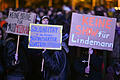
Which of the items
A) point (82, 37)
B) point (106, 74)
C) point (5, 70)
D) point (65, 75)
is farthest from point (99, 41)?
point (5, 70)

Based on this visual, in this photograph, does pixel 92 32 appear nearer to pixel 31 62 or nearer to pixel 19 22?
pixel 31 62

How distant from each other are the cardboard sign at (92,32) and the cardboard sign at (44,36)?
0.81 feet

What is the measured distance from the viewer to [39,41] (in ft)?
16.3

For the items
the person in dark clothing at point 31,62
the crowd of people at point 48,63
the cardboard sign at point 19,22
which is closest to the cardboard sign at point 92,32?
the crowd of people at point 48,63

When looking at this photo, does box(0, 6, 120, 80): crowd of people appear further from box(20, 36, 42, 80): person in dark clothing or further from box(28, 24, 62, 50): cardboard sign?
box(28, 24, 62, 50): cardboard sign

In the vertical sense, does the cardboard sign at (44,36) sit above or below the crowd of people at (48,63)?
above

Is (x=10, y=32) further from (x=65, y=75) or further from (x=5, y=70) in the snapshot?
(x=65, y=75)

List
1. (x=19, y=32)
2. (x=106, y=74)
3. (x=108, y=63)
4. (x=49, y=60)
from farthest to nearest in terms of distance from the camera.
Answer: (x=108, y=63) < (x=106, y=74) < (x=19, y=32) < (x=49, y=60)

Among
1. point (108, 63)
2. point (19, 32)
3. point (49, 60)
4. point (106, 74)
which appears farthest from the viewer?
point (108, 63)

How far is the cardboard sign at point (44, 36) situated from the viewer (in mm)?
4914

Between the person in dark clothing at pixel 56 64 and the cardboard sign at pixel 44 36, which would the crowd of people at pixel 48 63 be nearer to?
the person in dark clothing at pixel 56 64

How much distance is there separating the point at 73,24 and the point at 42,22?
57cm

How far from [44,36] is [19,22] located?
0.65 metres

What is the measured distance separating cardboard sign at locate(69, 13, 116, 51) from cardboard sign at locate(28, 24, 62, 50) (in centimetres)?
25
